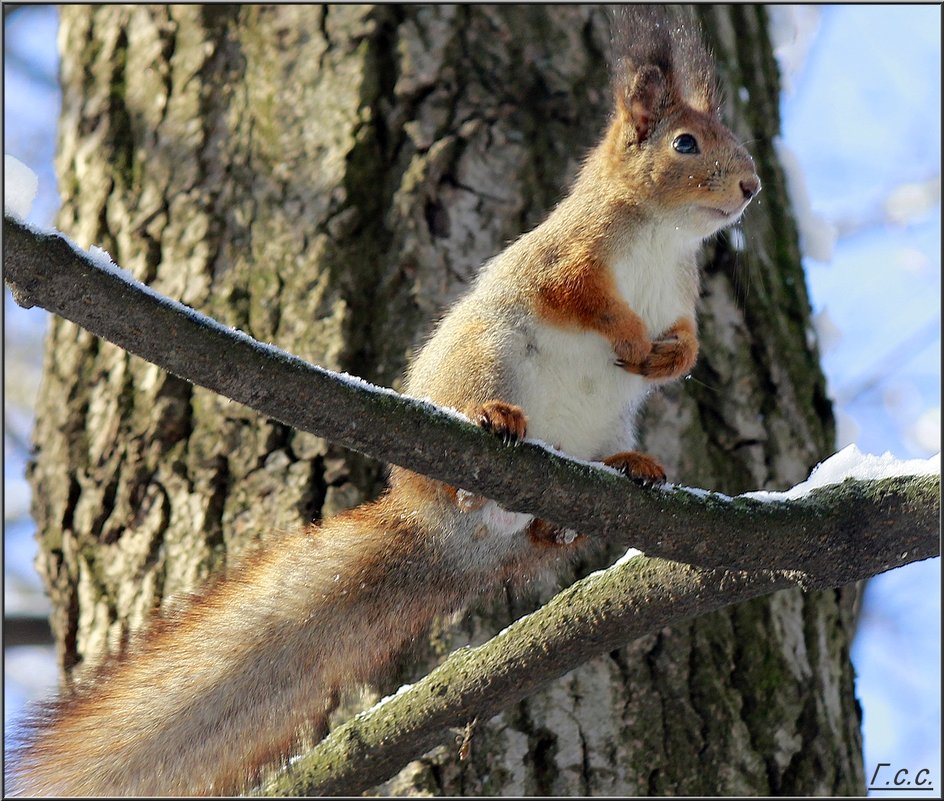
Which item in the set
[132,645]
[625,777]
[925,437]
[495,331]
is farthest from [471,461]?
[925,437]

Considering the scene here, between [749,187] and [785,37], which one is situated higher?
[785,37]

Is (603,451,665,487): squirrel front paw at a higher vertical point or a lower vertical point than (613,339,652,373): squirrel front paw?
lower

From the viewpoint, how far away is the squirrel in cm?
176

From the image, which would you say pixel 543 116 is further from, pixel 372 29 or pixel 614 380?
pixel 614 380

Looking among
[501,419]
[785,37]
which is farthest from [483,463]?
[785,37]

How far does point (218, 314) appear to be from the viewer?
2.42 metres

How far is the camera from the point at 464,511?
6.29 feet

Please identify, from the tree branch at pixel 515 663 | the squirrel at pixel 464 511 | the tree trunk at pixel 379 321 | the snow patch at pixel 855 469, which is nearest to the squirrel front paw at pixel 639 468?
the squirrel at pixel 464 511

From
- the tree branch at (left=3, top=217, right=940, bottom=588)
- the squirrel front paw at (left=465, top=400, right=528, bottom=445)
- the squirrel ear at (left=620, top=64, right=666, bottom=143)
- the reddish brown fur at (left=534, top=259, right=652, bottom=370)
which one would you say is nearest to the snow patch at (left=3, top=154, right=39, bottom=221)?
the tree branch at (left=3, top=217, right=940, bottom=588)

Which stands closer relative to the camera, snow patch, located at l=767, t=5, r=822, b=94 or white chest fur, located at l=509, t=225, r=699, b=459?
white chest fur, located at l=509, t=225, r=699, b=459

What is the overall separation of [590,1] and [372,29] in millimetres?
529

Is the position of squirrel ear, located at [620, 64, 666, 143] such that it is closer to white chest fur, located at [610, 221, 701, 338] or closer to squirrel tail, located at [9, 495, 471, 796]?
white chest fur, located at [610, 221, 701, 338]

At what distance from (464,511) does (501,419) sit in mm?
332

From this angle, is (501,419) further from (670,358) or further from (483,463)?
(670,358)
